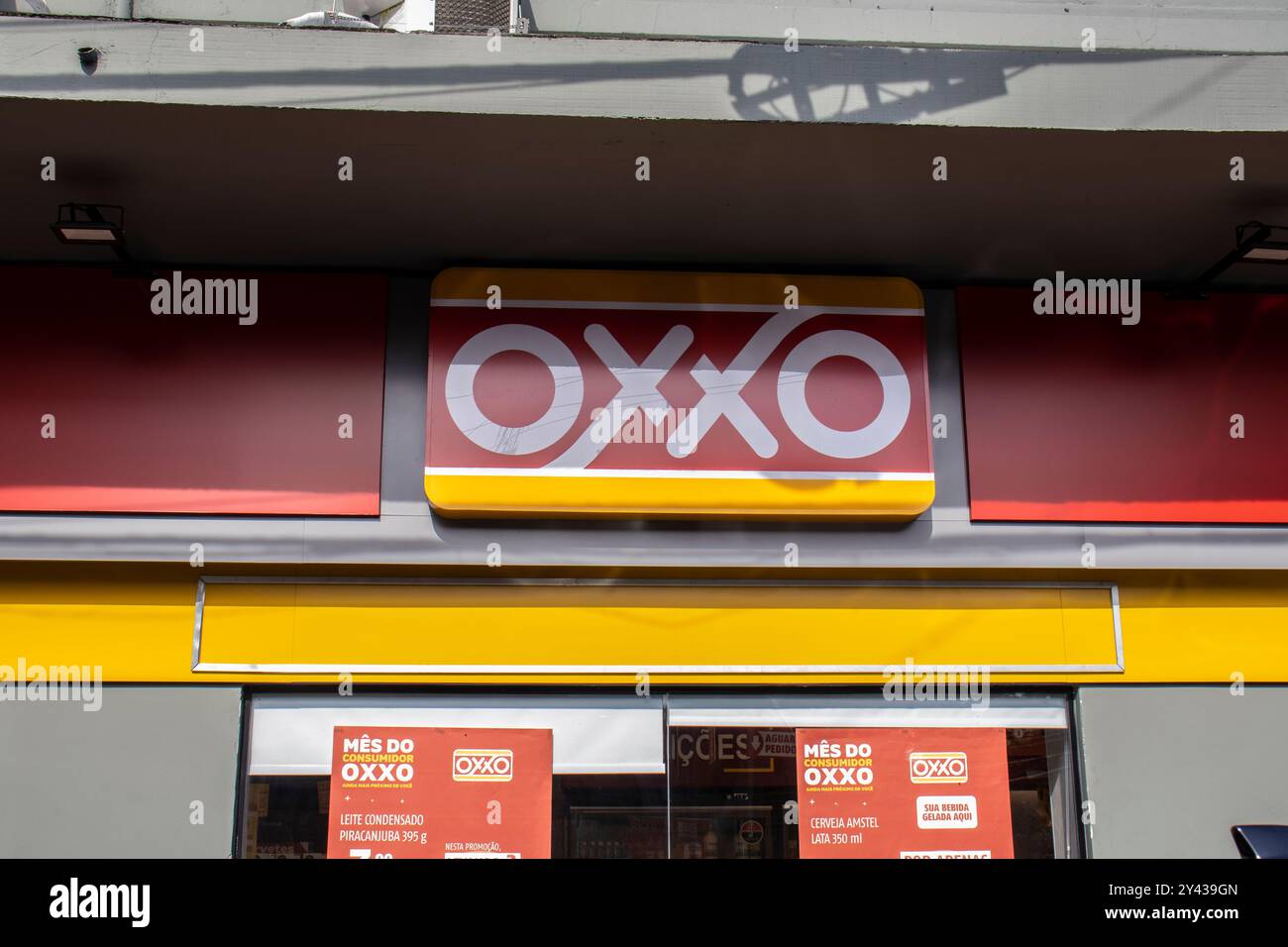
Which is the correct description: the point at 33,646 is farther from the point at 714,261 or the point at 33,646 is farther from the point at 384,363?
the point at 714,261

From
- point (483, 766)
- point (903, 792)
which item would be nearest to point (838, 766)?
point (903, 792)

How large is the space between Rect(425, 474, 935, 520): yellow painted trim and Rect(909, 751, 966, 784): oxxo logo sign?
40.8 inches

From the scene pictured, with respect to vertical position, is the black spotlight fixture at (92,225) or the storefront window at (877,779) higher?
the black spotlight fixture at (92,225)

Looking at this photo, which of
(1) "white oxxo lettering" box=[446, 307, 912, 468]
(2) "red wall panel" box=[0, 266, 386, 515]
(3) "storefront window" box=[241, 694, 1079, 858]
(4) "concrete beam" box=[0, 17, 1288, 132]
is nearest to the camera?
(4) "concrete beam" box=[0, 17, 1288, 132]

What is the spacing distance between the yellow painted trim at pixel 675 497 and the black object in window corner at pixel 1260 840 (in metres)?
1.87

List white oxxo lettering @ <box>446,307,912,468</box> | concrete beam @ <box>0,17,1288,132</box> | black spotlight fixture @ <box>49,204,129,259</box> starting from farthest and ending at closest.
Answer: white oxxo lettering @ <box>446,307,912,468</box> < black spotlight fixture @ <box>49,204,129,259</box> < concrete beam @ <box>0,17,1288,132</box>

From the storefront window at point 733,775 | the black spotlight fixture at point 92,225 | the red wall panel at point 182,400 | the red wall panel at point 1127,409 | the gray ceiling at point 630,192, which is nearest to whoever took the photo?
the gray ceiling at point 630,192

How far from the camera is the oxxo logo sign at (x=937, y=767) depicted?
470 cm

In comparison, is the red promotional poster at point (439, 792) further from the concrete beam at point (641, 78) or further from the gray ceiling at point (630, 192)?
the concrete beam at point (641, 78)

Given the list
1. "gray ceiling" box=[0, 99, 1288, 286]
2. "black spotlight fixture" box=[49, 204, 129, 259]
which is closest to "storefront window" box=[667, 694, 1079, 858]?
"gray ceiling" box=[0, 99, 1288, 286]

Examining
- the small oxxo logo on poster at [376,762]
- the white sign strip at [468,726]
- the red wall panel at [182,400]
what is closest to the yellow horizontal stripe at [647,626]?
the white sign strip at [468,726]

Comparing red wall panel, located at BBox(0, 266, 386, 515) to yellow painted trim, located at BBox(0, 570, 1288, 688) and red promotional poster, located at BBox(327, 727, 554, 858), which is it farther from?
red promotional poster, located at BBox(327, 727, 554, 858)

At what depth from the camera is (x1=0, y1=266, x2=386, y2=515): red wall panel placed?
4660 millimetres

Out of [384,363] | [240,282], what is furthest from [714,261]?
[240,282]
